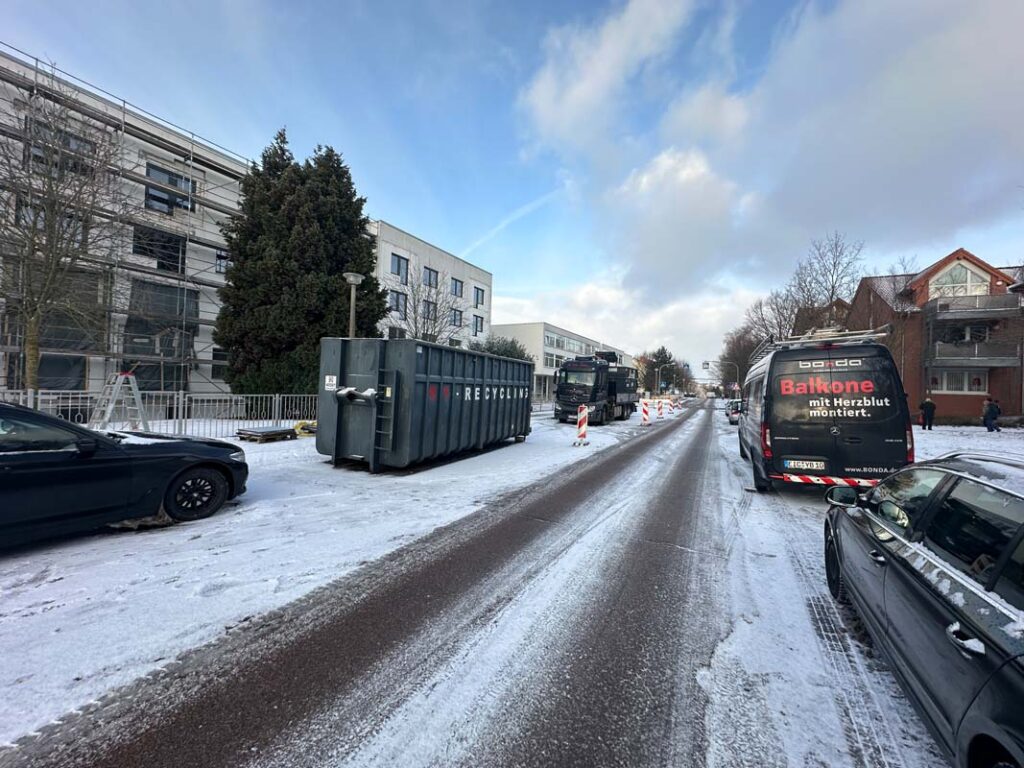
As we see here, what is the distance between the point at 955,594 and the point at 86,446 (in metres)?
6.66

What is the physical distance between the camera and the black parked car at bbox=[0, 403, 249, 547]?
4113 mm

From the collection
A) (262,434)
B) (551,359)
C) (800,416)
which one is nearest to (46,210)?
(262,434)

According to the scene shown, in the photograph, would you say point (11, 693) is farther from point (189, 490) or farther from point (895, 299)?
point (895, 299)

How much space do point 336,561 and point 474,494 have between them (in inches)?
124

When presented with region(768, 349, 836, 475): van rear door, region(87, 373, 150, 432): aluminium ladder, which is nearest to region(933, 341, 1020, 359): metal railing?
region(768, 349, 836, 475): van rear door

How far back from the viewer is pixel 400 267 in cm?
3444

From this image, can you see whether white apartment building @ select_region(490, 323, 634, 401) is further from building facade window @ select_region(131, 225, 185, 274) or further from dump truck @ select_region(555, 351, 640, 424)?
→ building facade window @ select_region(131, 225, 185, 274)

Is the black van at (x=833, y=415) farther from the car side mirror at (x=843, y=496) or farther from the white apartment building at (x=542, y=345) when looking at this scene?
the white apartment building at (x=542, y=345)

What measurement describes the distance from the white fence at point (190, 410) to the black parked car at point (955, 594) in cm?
1137

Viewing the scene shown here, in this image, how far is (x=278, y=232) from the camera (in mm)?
18875

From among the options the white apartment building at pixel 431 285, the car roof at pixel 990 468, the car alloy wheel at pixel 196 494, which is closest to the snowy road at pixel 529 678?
the car roof at pixel 990 468

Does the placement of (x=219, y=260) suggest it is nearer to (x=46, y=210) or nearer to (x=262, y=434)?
(x=46, y=210)

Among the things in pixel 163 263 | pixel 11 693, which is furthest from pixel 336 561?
pixel 163 263

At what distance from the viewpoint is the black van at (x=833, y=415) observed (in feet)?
22.1
